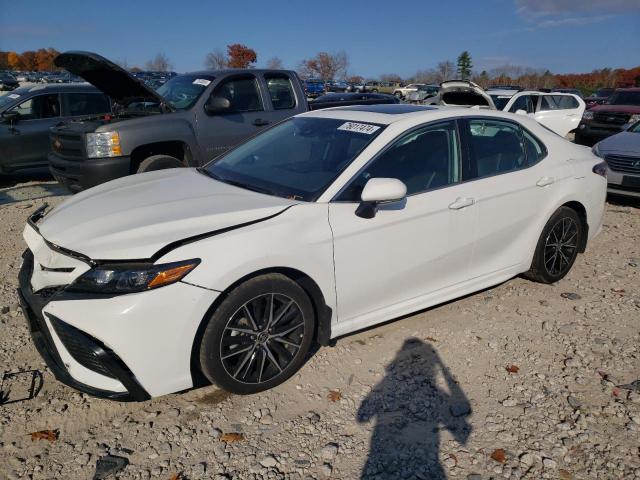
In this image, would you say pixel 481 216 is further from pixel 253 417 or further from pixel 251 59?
pixel 251 59

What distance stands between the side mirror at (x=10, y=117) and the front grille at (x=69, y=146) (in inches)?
92.9

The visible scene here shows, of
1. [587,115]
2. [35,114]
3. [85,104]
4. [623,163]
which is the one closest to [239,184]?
[623,163]

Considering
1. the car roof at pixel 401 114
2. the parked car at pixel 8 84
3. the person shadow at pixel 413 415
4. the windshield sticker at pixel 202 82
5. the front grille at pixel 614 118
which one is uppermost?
the parked car at pixel 8 84

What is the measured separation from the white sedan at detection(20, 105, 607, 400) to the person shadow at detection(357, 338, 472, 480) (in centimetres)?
39

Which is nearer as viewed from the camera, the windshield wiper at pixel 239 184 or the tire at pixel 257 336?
the tire at pixel 257 336

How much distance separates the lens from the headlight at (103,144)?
5746mm

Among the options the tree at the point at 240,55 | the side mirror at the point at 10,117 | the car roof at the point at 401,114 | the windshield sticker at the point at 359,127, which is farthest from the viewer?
the tree at the point at 240,55

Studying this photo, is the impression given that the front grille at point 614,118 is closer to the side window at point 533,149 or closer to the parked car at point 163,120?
the parked car at point 163,120

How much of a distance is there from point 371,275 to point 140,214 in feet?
4.75

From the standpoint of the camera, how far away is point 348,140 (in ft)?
11.3

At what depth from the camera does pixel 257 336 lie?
2.85 metres

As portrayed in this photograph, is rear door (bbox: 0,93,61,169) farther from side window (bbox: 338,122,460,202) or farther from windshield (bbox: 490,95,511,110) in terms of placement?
windshield (bbox: 490,95,511,110)

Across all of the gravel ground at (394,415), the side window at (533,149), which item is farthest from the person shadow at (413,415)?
the side window at (533,149)

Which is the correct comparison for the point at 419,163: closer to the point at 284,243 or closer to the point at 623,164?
the point at 284,243
